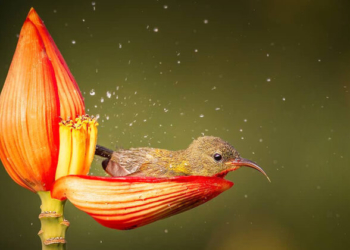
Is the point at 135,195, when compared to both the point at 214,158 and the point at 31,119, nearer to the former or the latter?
the point at 31,119

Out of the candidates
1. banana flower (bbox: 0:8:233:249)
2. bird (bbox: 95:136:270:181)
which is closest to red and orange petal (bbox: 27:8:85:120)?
banana flower (bbox: 0:8:233:249)

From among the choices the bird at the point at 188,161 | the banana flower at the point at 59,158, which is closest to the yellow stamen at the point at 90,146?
the banana flower at the point at 59,158

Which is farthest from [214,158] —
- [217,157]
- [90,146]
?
[90,146]

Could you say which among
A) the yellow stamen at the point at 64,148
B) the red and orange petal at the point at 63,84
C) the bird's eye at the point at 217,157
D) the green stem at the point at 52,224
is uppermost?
the red and orange petal at the point at 63,84

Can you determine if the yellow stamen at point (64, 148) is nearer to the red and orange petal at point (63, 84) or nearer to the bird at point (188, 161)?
the red and orange petal at point (63, 84)

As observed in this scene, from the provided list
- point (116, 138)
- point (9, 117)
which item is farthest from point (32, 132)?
point (116, 138)

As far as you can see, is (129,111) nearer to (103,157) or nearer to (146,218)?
(103,157)

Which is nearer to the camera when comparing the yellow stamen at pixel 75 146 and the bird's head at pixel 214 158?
the yellow stamen at pixel 75 146
